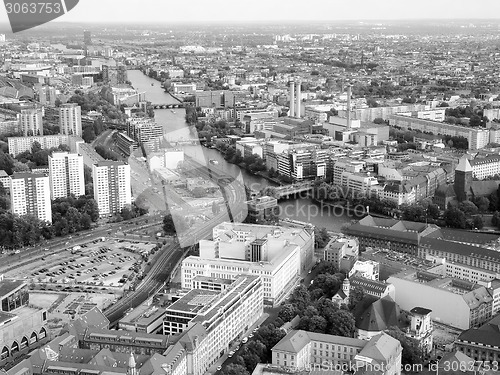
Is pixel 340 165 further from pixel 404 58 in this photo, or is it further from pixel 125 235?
pixel 404 58

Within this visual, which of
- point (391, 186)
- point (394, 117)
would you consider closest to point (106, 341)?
point (391, 186)

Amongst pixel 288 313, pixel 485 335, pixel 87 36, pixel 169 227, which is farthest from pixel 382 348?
pixel 87 36

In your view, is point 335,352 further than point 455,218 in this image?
No

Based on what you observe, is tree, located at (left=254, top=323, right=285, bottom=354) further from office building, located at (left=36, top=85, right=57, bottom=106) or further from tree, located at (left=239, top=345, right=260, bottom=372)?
office building, located at (left=36, top=85, right=57, bottom=106)

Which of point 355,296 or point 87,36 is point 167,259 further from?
point 87,36

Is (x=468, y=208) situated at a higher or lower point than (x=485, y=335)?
lower

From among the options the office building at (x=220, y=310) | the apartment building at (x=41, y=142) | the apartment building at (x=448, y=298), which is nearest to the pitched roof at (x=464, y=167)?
the apartment building at (x=448, y=298)
